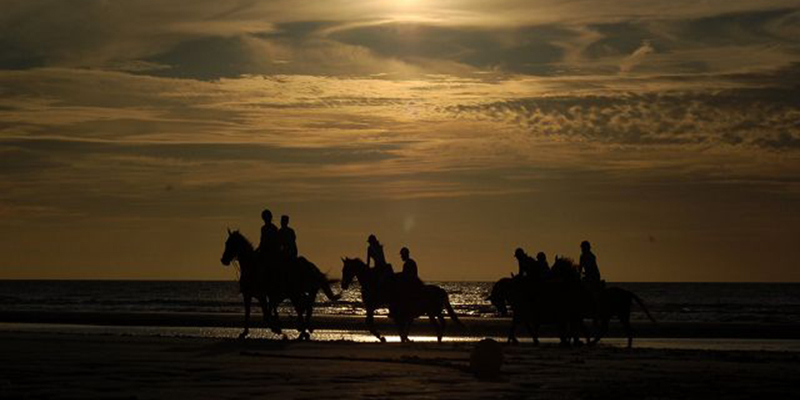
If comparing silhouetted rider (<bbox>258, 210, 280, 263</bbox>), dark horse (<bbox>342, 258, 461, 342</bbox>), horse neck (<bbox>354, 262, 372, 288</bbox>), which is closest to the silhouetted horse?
dark horse (<bbox>342, 258, 461, 342</bbox>)

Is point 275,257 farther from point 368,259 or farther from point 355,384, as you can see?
point 355,384

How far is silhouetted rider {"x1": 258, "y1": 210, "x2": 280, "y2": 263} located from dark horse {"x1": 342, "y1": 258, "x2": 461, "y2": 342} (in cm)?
189

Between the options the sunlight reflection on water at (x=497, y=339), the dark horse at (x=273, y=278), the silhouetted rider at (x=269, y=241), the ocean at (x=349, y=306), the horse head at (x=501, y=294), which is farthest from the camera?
the ocean at (x=349, y=306)

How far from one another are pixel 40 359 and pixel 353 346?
26.0ft

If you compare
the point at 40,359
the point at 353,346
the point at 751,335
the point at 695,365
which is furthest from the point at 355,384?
the point at 751,335

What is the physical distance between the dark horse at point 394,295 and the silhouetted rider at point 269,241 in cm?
189

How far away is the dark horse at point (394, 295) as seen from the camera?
28562 mm

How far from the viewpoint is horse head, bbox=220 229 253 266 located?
28.1m

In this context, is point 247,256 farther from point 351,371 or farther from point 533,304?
point 351,371

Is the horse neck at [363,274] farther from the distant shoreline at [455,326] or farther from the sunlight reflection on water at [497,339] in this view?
the distant shoreline at [455,326]

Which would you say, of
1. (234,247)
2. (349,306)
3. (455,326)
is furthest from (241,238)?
(349,306)

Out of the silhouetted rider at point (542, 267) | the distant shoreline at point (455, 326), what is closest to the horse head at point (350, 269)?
the silhouetted rider at point (542, 267)

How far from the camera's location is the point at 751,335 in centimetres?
4353

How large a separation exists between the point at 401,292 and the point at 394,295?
0.60 feet
